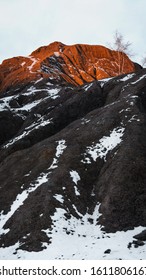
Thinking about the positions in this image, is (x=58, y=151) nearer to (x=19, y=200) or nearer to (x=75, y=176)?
(x=75, y=176)

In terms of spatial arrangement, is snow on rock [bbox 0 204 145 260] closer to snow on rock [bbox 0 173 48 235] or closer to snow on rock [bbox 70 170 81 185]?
snow on rock [bbox 0 173 48 235]

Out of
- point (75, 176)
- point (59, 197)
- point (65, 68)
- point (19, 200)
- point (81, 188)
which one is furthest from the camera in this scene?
point (65, 68)

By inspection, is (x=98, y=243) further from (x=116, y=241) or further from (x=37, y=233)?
(x=37, y=233)

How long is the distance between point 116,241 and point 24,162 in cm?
1810

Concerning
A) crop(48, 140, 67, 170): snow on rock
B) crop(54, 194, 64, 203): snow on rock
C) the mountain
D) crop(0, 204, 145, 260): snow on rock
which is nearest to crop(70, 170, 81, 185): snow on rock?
the mountain

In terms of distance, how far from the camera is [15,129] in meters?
61.2

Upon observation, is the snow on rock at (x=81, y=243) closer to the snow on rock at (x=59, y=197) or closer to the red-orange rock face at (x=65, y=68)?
the snow on rock at (x=59, y=197)

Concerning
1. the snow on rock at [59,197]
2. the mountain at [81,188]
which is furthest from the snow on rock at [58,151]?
the snow on rock at [59,197]

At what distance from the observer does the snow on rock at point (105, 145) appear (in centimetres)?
3519

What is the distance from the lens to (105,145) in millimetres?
36594

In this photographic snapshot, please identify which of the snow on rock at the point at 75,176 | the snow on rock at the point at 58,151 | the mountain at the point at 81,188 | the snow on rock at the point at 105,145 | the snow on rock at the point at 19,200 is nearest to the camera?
the mountain at the point at 81,188

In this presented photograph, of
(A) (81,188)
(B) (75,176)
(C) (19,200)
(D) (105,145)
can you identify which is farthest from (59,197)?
(D) (105,145)

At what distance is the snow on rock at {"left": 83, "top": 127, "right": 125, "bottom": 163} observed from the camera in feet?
115
